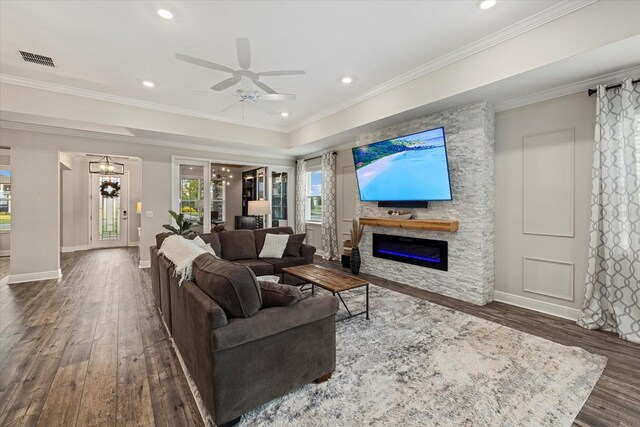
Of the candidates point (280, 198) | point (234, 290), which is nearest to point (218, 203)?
point (280, 198)

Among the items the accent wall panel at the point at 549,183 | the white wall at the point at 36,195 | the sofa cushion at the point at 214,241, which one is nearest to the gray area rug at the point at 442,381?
the accent wall panel at the point at 549,183

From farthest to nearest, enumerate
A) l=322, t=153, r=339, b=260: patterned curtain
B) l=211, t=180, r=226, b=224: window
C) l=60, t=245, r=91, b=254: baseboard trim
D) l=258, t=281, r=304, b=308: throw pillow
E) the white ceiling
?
l=60, t=245, r=91, b=254: baseboard trim, l=211, t=180, r=226, b=224: window, l=322, t=153, r=339, b=260: patterned curtain, the white ceiling, l=258, t=281, r=304, b=308: throw pillow

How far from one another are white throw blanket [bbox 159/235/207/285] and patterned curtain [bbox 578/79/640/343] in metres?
4.04

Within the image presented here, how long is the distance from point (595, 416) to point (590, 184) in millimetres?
2464

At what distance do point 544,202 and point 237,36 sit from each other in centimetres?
409

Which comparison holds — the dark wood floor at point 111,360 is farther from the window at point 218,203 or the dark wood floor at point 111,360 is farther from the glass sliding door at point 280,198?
the glass sliding door at point 280,198

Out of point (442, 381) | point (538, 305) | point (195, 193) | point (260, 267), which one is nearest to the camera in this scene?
point (442, 381)

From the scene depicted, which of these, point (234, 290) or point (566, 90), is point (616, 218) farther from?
point (234, 290)

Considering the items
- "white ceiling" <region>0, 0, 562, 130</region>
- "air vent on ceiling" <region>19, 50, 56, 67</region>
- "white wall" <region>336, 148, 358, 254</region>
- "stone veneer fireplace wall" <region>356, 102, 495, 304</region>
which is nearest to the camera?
"white ceiling" <region>0, 0, 562, 130</region>

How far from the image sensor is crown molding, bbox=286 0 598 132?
8.38 ft

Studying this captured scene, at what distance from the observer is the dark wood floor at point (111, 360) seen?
1.82 meters

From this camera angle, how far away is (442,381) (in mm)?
2137

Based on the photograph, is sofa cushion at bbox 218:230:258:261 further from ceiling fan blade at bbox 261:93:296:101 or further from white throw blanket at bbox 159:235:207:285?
ceiling fan blade at bbox 261:93:296:101

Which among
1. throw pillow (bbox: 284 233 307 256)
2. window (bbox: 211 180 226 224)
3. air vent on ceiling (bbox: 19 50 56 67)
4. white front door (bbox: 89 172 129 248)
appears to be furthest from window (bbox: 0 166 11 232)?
throw pillow (bbox: 284 233 307 256)
